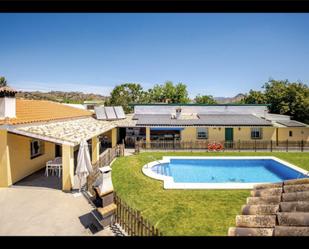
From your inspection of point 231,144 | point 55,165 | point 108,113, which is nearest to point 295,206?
point 55,165

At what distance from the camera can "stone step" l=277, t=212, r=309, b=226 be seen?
10.4ft

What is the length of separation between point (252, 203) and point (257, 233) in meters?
1.23

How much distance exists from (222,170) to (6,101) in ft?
57.5

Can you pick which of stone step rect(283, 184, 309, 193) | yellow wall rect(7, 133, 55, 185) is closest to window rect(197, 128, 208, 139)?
yellow wall rect(7, 133, 55, 185)

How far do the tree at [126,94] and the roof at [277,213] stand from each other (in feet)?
182

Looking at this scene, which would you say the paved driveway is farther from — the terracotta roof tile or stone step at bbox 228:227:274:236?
the terracotta roof tile

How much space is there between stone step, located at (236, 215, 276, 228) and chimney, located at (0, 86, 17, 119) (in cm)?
1380

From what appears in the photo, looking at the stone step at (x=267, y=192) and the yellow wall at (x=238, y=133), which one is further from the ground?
the stone step at (x=267, y=192)

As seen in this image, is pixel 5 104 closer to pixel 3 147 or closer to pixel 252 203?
pixel 3 147

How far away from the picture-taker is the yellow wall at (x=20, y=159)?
1258cm

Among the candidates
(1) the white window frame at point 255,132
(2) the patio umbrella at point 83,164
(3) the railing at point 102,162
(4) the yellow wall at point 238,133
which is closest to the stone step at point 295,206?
(3) the railing at point 102,162

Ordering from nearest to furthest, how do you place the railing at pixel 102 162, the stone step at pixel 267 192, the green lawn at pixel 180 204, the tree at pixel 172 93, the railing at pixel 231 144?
the stone step at pixel 267 192, the green lawn at pixel 180 204, the railing at pixel 102 162, the railing at pixel 231 144, the tree at pixel 172 93

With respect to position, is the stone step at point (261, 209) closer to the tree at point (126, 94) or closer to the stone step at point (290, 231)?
the stone step at point (290, 231)
